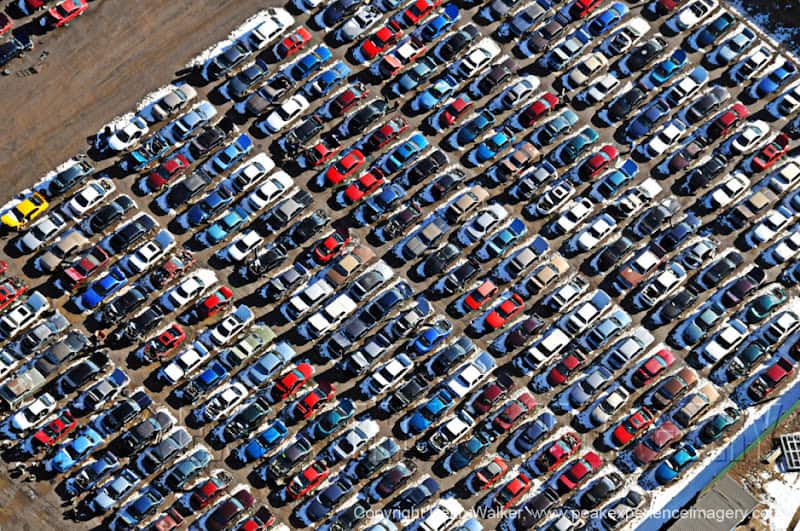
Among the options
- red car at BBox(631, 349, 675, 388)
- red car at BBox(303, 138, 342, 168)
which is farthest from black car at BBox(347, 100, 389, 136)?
red car at BBox(631, 349, 675, 388)

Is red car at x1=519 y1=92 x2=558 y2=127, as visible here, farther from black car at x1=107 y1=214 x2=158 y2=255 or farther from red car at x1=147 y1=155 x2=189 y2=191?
black car at x1=107 y1=214 x2=158 y2=255

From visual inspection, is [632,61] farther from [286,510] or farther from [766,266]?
[286,510]

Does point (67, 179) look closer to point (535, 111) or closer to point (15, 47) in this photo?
point (15, 47)

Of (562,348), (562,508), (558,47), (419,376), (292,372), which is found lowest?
(562,508)

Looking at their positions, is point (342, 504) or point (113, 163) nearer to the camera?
point (342, 504)

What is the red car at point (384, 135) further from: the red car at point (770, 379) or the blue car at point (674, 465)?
the red car at point (770, 379)

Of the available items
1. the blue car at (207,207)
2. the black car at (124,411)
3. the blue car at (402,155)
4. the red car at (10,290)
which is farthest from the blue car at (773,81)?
the red car at (10,290)

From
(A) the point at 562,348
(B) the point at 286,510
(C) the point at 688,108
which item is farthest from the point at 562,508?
(C) the point at 688,108

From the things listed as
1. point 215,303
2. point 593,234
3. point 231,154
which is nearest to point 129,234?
point 215,303
